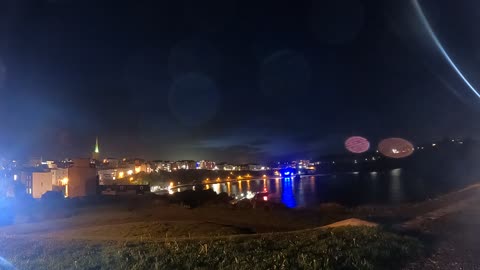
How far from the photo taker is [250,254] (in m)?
7.17

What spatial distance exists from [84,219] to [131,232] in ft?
31.2

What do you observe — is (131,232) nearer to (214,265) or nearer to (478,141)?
(214,265)

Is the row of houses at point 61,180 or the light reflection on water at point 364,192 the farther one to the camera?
the light reflection on water at point 364,192

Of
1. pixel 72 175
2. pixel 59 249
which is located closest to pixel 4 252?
A: pixel 59 249

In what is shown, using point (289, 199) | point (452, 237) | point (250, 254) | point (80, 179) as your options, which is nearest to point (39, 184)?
point (80, 179)

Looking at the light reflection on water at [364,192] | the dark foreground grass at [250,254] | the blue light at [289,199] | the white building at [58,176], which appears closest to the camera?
the dark foreground grass at [250,254]

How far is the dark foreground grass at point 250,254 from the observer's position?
6488 millimetres

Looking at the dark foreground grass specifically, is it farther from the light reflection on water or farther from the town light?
the light reflection on water

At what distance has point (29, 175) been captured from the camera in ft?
→ 140

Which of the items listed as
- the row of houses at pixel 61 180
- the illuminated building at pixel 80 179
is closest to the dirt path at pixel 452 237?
the illuminated building at pixel 80 179

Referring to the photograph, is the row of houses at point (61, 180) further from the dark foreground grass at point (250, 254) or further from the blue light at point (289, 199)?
the dark foreground grass at point (250, 254)

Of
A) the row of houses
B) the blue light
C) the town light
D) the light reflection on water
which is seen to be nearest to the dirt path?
the light reflection on water

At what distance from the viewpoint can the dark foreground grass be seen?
6.49 meters

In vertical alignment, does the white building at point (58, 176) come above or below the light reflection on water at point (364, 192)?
above
